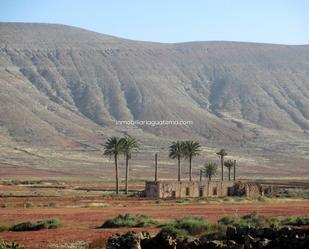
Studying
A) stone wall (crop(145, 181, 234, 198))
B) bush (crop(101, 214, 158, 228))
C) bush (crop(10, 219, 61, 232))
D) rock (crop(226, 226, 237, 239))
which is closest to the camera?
rock (crop(226, 226, 237, 239))

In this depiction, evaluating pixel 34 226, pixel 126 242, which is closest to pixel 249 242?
pixel 126 242

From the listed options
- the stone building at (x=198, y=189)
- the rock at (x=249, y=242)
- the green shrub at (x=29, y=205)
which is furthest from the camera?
the stone building at (x=198, y=189)

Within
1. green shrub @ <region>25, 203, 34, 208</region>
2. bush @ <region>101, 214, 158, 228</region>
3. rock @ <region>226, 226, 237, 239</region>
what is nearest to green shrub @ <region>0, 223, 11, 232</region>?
bush @ <region>101, 214, 158, 228</region>

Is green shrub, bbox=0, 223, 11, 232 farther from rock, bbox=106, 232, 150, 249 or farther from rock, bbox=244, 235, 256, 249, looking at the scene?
rock, bbox=244, 235, 256, 249

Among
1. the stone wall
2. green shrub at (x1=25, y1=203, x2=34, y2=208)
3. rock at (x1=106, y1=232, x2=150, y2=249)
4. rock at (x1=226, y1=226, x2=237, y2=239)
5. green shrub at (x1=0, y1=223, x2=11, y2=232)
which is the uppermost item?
the stone wall

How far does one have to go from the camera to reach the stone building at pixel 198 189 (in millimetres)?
76188

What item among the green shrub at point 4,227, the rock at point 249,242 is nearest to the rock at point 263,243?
the rock at point 249,242

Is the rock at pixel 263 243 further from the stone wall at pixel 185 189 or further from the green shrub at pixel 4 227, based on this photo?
the stone wall at pixel 185 189

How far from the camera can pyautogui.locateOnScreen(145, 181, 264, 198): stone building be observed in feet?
250

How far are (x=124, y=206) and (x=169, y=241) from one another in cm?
3934

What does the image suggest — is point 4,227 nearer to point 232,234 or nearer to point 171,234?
point 171,234

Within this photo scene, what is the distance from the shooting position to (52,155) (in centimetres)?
18062

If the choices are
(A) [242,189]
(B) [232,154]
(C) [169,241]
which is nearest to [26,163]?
(B) [232,154]

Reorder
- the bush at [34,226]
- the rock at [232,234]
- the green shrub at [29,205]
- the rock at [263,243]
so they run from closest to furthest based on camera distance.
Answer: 1. the rock at [263,243]
2. the rock at [232,234]
3. the bush at [34,226]
4. the green shrub at [29,205]
